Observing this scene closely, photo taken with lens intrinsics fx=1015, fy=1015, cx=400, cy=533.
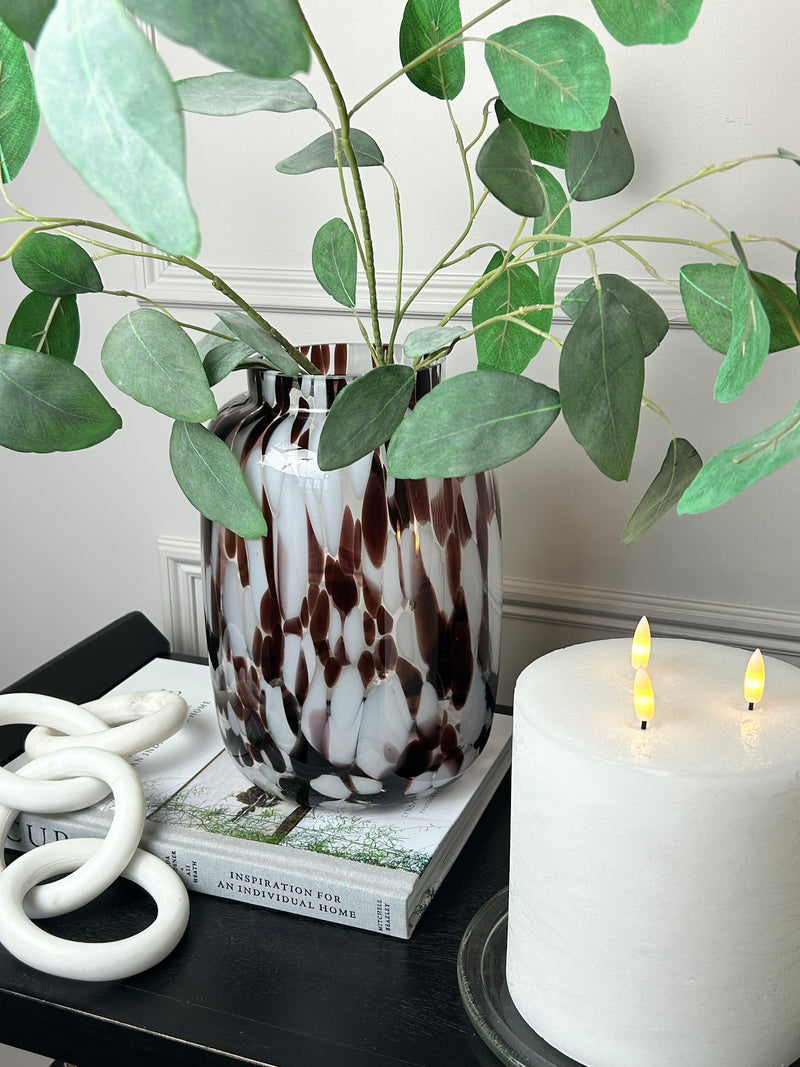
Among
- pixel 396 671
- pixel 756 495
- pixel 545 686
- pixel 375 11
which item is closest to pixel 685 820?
pixel 545 686

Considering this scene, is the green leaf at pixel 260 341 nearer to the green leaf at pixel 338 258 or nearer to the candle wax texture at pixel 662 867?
the green leaf at pixel 338 258

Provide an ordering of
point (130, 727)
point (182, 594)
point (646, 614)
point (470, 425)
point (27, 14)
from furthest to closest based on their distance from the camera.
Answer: point (182, 594) < point (646, 614) < point (130, 727) < point (470, 425) < point (27, 14)

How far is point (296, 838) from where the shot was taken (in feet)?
1.96

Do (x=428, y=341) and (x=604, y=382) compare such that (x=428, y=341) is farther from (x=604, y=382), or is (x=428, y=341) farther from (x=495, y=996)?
(x=495, y=996)

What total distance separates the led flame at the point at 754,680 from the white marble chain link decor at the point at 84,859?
326 millimetres

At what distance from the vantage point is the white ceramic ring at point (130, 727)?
0.67 m

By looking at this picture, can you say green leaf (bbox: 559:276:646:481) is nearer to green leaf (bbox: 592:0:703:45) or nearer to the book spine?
green leaf (bbox: 592:0:703:45)

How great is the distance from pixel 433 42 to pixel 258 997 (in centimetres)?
51

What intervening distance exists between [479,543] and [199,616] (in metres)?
0.49

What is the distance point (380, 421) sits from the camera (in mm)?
480

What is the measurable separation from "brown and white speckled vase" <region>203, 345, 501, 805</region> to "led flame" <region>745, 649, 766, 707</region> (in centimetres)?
19

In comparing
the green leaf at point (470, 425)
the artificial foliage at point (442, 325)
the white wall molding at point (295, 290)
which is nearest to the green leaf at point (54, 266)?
the artificial foliage at point (442, 325)

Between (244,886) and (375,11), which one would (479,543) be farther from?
(375,11)

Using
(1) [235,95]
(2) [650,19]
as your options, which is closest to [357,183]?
(1) [235,95]
